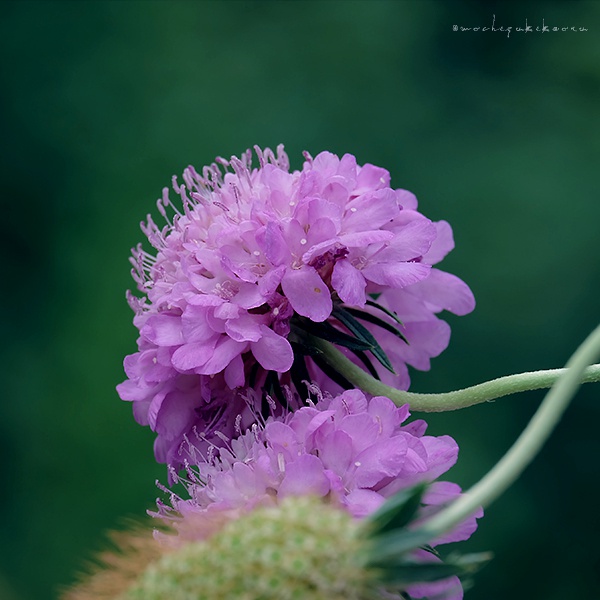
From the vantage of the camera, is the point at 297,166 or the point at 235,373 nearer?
the point at 235,373

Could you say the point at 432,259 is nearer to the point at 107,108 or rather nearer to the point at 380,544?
the point at 380,544

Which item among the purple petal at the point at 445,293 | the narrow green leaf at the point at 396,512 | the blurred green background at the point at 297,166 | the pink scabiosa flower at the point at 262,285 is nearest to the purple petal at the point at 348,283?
the pink scabiosa flower at the point at 262,285

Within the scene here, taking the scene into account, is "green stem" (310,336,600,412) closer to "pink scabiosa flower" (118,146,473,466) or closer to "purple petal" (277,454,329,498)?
"pink scabiosa flower" (118,146,473,466)

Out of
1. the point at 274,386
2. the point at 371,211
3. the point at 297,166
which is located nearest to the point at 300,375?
the point at 274,386

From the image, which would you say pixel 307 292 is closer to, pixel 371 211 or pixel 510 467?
pixel 371 211

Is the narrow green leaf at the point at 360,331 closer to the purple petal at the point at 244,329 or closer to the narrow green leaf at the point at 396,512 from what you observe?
the purple petal at the point at 244,329

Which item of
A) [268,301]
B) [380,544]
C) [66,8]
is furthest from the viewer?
[66,8]

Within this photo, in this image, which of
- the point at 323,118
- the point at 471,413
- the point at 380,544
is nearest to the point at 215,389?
the point at 380,544
